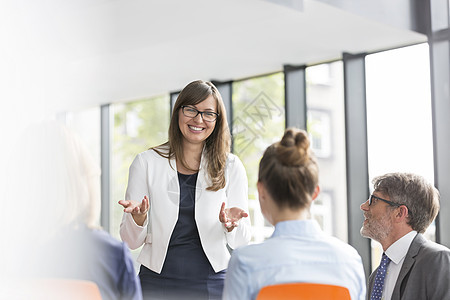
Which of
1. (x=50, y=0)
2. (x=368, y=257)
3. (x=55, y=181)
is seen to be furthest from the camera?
(x=368, y=257)

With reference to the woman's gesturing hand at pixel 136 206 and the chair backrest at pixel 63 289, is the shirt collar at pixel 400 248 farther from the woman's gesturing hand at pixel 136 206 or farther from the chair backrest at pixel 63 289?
the chair backrest at pixel 63 289

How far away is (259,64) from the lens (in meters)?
5.43

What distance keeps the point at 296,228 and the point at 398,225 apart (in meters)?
1.11

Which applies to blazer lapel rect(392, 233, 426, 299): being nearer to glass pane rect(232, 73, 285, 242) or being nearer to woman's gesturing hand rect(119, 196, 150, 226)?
woman's gesturing hand rect(119, 196, 150, 226)

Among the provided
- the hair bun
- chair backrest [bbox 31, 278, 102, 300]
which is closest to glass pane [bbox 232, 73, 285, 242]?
the hair bun

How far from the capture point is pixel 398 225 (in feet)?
8.91

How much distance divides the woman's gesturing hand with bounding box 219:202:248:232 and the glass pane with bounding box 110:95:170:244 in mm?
4366

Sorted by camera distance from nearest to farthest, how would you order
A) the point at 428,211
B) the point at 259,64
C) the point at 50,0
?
the point at 428,211, the point at 50,0, the point at 259,64

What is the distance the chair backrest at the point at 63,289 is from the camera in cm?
158

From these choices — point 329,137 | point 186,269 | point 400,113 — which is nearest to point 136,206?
point 186,269

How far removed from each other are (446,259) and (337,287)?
0.97 metres

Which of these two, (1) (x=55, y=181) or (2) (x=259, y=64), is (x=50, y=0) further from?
(2) (x=259, y=64)

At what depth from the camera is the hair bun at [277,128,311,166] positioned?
5.81ft

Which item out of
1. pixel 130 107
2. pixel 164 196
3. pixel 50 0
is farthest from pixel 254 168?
pixel 164 196
